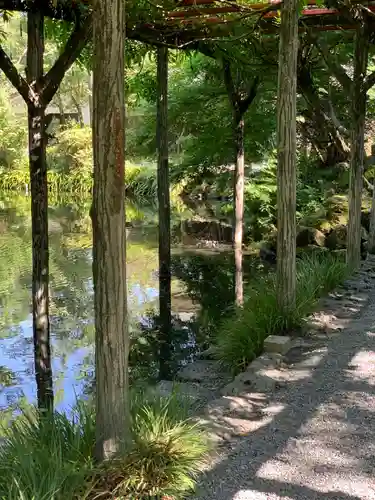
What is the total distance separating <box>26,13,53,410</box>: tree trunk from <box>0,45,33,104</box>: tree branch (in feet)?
0.28

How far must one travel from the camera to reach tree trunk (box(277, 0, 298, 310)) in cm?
525

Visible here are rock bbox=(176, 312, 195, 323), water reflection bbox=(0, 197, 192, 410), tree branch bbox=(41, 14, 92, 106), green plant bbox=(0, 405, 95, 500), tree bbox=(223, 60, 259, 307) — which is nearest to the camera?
green plant bbox=(0, 405, 95, 500)

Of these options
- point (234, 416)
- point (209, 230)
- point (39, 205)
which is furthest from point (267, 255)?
point (234, 416)

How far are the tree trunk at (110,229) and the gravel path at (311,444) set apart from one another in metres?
0.56

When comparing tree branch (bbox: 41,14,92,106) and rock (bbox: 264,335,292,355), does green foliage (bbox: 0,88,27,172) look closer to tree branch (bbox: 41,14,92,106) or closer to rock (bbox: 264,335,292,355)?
tree branch (bbox: 41,14,92,106)

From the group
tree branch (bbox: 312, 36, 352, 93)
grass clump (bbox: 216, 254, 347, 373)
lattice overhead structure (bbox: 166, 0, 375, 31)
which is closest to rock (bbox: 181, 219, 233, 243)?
tree branch (bbox: 312, 36, 352, 93)

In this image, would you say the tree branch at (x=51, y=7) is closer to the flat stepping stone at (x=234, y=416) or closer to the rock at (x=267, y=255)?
the flat stepping stone at (x=234, y=416)

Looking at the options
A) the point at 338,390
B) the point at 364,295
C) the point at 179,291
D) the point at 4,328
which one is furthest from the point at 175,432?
the point at 179,291

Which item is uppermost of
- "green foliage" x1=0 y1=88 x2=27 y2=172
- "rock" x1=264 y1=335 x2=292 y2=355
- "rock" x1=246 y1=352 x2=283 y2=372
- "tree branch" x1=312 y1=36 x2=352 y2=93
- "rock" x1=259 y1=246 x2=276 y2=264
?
"green foliage" x1=0 y1=88 x2=27 y2=172

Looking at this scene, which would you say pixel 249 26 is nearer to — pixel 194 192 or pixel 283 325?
pixel 283 325

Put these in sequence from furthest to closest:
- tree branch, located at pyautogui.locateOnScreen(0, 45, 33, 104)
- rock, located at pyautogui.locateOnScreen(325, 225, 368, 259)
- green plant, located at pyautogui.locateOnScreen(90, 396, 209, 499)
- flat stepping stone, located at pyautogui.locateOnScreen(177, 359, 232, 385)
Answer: rock, located at pyautogui.locateOnScreen(325, 225, 368, 259) < tree branch, located at pyautogui.locateOnScreen(0, 45, 33, 104) < flat stepping stone, located at pyautogui.locateOnScreen(177, 359, 232, 385) < green plant, located at pyautogui.locateOnScreen(90, 396, 209, 499)

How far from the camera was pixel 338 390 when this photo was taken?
4.20m

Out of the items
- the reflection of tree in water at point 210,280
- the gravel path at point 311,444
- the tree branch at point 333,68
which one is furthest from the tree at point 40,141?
the tree branch at point 333,68

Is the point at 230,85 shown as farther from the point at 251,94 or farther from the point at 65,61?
the point at 65,61
